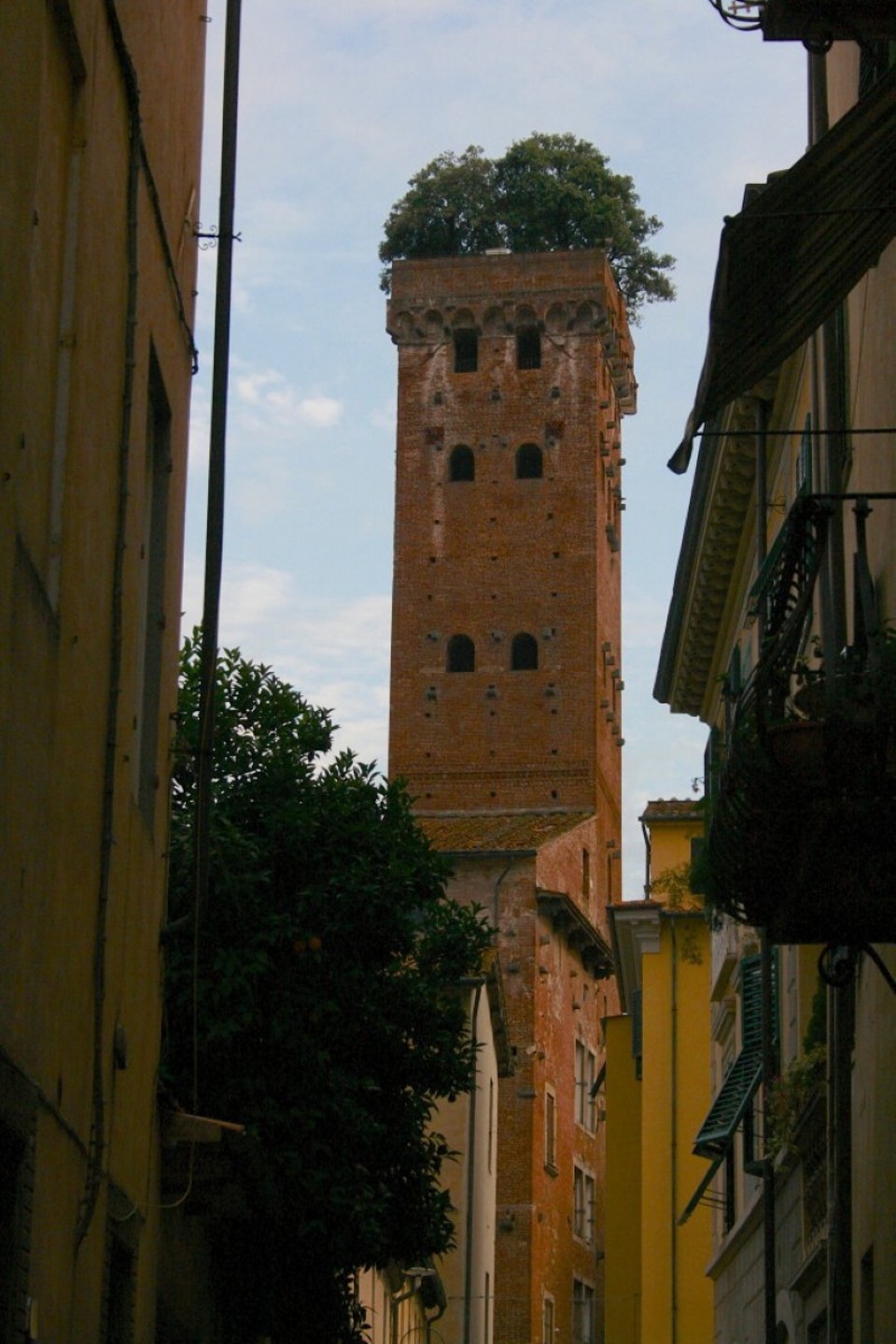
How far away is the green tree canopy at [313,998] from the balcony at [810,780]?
27.9 ft

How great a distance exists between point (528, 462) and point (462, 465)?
73.6 inches

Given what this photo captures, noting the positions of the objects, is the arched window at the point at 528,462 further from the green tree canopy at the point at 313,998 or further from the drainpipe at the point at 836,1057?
the drainpipe at the point at 836,1057

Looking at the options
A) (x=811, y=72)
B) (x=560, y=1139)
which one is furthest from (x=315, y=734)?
(x=560, y=1139)

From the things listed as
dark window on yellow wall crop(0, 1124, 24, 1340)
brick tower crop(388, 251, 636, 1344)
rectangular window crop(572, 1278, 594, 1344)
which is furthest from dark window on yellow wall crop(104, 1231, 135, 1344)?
rectangular window crop(572, 1278, 594, 1344)

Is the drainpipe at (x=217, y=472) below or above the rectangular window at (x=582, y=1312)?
above

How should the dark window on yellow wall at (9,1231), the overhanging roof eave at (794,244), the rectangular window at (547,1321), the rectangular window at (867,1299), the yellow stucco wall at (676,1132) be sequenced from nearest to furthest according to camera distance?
the dark window on yellow wall at (9,1231)
the overhanging roof eave at (794,244)
the rectangular window at (867,1299)
the yellow stucco wall at (676,1132)
the rectangular window at (547,1321)

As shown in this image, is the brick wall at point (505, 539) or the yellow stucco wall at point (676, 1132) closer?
the yellow stucco wall at point (676, 1132)

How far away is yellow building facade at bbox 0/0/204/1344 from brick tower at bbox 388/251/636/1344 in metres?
44.6

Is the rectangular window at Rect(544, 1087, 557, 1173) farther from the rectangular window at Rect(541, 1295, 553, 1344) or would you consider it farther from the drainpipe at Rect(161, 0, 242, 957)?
the drainpipe at Rect(161, 0, 242, 957)

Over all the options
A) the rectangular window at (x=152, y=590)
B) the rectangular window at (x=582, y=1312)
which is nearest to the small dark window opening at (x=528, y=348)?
the rectangular window at (x=582, y=1312)

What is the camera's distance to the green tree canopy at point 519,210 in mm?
74125

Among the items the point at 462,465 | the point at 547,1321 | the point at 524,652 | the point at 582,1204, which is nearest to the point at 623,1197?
the point at 547,1321

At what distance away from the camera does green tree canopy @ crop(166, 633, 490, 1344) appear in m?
18.2

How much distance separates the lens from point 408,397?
68062mm
